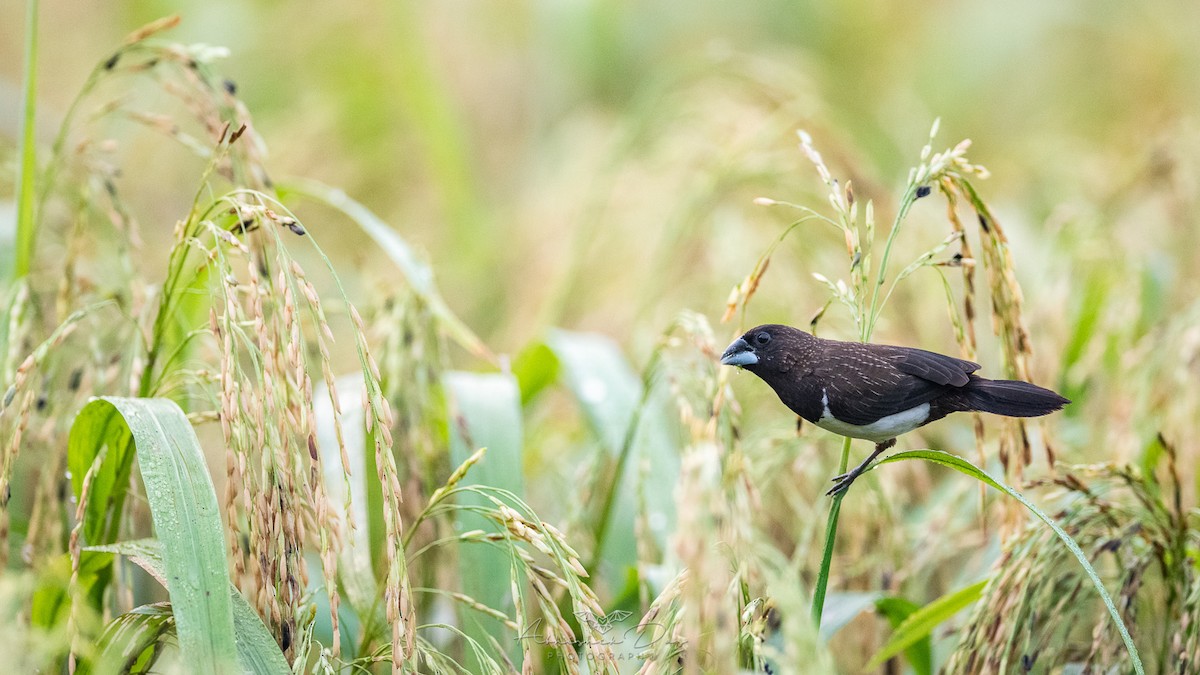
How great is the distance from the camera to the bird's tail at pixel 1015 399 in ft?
4.95

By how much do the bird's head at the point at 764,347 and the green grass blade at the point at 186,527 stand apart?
2.69 ft

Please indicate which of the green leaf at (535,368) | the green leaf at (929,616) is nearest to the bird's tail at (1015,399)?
the green leaf at (929,616)

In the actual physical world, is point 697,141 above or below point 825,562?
above

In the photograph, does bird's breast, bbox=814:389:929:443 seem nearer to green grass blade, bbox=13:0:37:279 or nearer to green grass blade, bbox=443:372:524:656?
green grass blade, bbox=443:372:524:656

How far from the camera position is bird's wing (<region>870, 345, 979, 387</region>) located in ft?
5.09

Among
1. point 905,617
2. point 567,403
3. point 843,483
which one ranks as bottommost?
point 905,617

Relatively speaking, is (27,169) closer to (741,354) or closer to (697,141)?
(741,354)

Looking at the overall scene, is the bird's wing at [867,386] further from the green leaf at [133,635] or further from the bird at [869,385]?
the green leaf at [133,635]

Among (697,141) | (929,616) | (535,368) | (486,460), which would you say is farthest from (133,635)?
(697,141)

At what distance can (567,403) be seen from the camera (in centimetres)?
457

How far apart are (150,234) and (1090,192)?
4444 mm

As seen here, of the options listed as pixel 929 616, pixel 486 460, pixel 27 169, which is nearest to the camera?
pixel 929 616

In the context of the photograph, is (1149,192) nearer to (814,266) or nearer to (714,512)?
(814,266)

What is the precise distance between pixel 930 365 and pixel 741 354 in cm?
29
